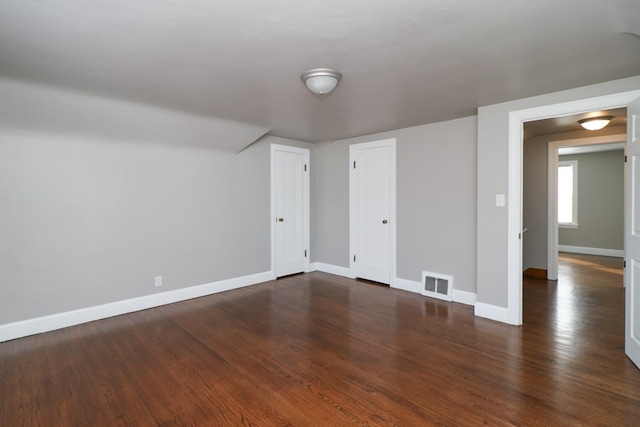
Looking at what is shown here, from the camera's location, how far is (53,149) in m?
3.12

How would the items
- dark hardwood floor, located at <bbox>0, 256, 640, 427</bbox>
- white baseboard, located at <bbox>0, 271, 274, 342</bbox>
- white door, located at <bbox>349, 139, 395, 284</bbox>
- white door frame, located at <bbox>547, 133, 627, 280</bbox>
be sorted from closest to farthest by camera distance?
dark hardwood floor, located at <bbox>0, 256, 640, 427</bbox>, white baseboard, located at <bbox>0, 271, 274, 342</bbox>, white door, located at <bbox>349, 139, 395, 284</bbox>, white door frame, located at <bbox>547, 133, 627, 280</bbox>

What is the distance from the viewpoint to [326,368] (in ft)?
7.84

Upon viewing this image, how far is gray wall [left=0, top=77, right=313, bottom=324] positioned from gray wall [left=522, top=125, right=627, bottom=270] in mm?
4551

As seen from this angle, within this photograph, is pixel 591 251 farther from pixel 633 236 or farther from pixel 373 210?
pixel 633 236

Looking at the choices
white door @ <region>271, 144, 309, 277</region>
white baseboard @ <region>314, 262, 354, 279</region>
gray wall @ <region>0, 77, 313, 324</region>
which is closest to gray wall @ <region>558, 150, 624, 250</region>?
white baseboard @ <region>314, 262, 354, 279</region>

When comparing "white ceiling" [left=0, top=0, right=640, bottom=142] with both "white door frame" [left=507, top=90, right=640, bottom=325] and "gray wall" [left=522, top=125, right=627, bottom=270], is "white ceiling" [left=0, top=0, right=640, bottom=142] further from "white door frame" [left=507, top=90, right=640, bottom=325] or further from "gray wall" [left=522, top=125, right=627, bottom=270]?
"gray wall" [left=522, top=125, right=627, bottom=270]

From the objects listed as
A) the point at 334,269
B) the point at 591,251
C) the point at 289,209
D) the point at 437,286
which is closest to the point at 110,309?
the point at 289,209

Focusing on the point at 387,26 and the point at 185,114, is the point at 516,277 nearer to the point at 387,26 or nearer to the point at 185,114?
the point at 387,26

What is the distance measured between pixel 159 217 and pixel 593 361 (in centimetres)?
452

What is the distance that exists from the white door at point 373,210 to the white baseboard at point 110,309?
1.78 metres

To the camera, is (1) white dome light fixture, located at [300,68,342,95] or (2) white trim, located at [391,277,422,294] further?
(2) white trim, located at [391,277,422,294]

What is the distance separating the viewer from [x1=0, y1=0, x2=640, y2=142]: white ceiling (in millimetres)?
1651

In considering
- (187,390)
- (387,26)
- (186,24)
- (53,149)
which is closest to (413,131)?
(387,26)

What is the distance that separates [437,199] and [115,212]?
391 centimetres
